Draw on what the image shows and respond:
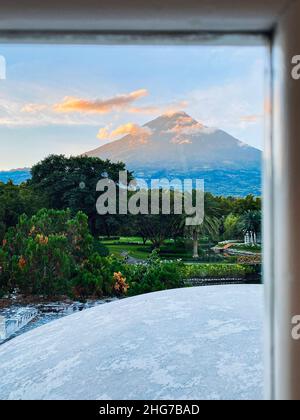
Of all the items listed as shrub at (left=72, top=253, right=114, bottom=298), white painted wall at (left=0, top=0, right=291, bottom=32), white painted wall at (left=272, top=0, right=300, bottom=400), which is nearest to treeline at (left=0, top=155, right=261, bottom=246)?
shrub at (left=72, top=253, right=114, bottom=298)

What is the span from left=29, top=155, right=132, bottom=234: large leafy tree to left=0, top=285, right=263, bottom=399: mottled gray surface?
0.34 metres

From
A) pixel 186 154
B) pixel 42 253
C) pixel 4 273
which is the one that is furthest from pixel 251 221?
pixel 4 273

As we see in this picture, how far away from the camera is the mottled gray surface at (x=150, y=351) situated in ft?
3.85

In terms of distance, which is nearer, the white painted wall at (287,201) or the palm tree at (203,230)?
the white painted wall at (287,201)

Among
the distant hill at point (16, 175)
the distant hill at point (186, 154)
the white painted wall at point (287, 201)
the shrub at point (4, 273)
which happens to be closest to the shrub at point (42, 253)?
the shrub at point (4, 273)

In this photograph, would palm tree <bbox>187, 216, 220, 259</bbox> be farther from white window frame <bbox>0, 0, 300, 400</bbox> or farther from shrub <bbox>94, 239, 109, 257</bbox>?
shrub <bbox>94, 239, 109, 257</bbox>

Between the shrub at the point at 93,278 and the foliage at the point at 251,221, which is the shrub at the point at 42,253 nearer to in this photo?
the shrub at the point at 93,278

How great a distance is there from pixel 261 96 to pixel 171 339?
0.88 m

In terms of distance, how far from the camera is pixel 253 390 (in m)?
1.18

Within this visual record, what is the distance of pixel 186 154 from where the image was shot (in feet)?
3.98

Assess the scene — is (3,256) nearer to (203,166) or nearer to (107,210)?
(107,210)

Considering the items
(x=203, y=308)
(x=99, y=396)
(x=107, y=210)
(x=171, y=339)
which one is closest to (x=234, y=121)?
(x=107, y=210)

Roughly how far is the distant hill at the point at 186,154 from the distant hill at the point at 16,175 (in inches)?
8.7

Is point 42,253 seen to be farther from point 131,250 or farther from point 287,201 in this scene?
point 287,201
